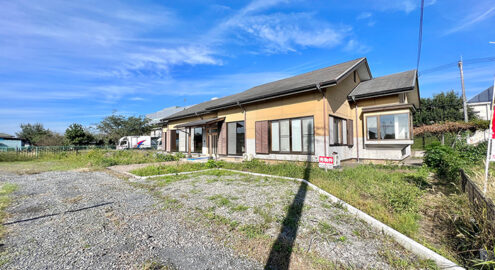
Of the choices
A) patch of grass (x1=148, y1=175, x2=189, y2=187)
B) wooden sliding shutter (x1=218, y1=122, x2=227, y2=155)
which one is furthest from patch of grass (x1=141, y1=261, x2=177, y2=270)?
wooden sliding shutter (x1=218, y1=122, x2=227, y2=155)

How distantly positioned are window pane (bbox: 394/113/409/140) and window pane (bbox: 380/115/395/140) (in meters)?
0.15

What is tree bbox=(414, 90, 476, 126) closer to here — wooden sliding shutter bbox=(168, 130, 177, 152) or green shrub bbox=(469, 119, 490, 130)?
green shrub bbox=(469, 119, 490, 130)

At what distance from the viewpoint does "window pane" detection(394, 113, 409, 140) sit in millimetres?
9336

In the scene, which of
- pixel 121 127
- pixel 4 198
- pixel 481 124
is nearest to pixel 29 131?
pixel 121 127

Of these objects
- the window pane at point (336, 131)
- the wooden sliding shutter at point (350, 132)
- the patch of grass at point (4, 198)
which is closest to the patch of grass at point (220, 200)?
the patch of grass at point (4, 198)

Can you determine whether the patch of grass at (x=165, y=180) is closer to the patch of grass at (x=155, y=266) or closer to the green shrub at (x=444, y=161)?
the patch of grass at (x=155, y=266)

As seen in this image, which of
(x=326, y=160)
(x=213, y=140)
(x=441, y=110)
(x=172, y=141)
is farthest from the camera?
(x=441, y=110)

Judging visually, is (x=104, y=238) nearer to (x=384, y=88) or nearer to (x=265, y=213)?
(x=265, y=213)

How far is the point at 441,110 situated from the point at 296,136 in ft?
79.6

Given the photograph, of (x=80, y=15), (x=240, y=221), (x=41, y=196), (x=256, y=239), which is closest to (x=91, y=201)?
(x=41, y=196)

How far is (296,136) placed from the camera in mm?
9805

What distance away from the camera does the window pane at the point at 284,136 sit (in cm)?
1011

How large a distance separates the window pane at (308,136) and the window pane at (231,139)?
A: 4.69 meters

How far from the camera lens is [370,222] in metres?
3.36
